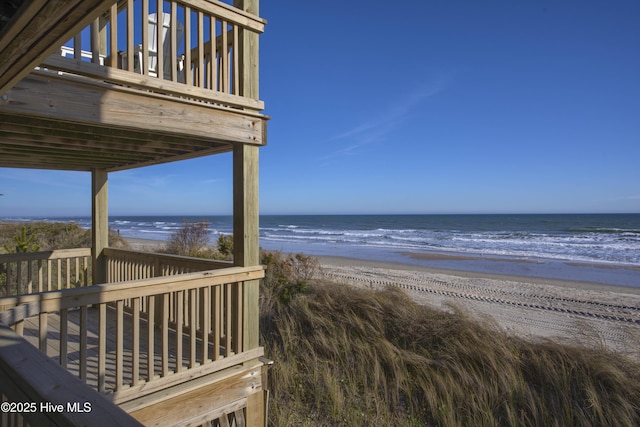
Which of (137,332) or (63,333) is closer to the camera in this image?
(63,333)

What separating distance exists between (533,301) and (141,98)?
988 centimetres

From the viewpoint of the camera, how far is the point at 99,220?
625 cm

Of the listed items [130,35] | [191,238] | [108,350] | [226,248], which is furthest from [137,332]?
[191,238]

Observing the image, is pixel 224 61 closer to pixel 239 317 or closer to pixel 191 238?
pixel 239 317

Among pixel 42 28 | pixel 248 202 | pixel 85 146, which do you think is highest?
pixel 85 146

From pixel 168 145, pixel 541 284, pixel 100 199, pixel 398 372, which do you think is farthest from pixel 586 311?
pixel 100 199

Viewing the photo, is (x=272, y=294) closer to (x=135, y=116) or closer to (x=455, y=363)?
(x=455, y=363)

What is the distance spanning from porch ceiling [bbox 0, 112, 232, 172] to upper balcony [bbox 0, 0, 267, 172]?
0.01m

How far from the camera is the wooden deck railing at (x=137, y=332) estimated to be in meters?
2.97

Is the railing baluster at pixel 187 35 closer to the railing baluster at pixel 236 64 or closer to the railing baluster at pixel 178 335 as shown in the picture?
the railing baluster at pixel 236 64

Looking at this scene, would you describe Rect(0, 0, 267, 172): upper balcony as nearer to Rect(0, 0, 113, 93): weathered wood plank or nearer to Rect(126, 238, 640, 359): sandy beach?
Rect(0, 0, 113, 93): weathered wood plank

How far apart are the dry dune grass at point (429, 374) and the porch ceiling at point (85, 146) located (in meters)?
3.59

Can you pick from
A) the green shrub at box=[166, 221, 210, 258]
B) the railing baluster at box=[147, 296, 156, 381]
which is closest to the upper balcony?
the railing baluster at box=[147, 296, 156, 381]

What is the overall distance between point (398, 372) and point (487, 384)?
1157 mm
